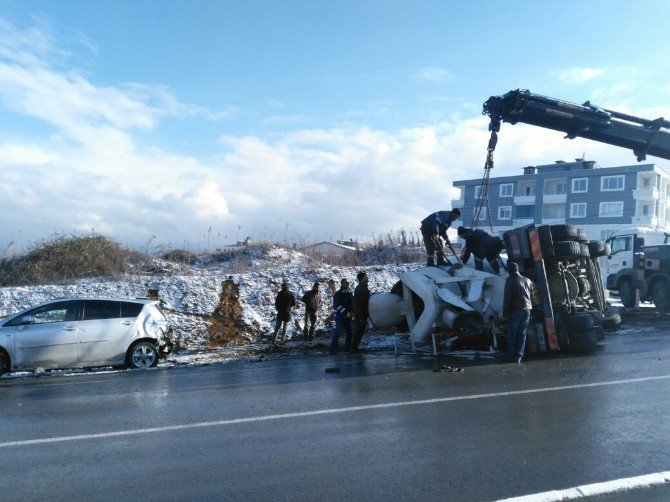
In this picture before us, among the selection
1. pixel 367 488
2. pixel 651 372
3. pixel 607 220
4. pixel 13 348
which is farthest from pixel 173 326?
pixel 607 220

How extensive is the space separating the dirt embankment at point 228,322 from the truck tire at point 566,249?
27.9 feet

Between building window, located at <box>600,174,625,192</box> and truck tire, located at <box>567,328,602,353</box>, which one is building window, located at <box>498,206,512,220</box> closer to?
building window, located at <box>600,174,625,192</box>

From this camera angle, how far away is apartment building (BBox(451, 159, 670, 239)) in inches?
2132

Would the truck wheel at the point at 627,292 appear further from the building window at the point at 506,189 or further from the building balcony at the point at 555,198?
the building window at the point at 506,189

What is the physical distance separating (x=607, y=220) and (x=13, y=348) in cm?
Answer: 5282

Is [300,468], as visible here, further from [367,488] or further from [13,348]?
[13,348]

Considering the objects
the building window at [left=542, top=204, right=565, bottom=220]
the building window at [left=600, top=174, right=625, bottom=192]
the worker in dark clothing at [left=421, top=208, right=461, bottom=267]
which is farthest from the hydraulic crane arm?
the building window at [left=542, top=204, right=565, bottom=220]

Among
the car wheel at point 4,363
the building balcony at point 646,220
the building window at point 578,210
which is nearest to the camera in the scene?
the car wheel at point 4,363

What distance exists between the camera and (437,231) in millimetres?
13320

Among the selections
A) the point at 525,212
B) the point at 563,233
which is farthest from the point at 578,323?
the point at 525,212

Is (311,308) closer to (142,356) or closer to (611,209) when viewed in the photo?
(142,356)

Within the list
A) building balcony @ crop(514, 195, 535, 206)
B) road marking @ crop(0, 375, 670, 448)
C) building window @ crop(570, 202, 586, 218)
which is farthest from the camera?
building balcony @ crop(514, 195, 535, 206)

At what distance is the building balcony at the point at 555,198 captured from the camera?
2288 inches

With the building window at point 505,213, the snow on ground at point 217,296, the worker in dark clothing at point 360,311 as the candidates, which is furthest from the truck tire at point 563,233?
the building window at point 505,213
